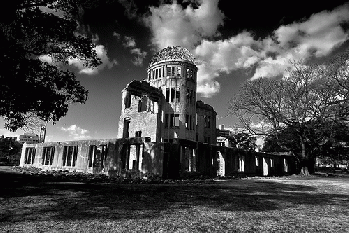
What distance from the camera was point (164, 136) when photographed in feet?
99.3

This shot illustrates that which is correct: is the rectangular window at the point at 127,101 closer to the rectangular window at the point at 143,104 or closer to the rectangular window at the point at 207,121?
the rectangular window at the point at 143,104

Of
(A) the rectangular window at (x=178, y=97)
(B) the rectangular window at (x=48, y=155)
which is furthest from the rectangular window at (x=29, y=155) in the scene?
(A) the rectangular window at (x=178, y=97)

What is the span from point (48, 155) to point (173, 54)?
20.7 metres

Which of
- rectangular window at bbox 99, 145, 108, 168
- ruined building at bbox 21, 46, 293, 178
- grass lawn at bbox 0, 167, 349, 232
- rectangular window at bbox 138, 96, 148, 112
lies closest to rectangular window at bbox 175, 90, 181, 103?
ruined building at bbox 21, 46, 293, 178

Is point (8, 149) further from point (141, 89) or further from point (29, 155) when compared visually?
point (141, 89)

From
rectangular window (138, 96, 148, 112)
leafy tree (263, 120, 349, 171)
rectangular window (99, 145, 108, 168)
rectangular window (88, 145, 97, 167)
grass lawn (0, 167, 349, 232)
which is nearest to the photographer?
grass lawn (0, 167, 349, 232)

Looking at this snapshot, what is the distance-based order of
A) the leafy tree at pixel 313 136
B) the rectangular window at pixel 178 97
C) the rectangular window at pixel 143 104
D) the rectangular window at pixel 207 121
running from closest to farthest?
the leafy tree at pixel 313 136
the rectangular window at pixel 143 104
the rectangular window at pixel 178 97
the rectangular window at pixel 207 121

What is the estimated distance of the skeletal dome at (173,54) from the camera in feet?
109

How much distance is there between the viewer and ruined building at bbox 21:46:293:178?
17750mm

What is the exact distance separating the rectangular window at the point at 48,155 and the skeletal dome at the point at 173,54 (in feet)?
60.3

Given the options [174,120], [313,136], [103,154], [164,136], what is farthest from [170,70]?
[313,136]

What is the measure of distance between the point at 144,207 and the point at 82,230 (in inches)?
69.8

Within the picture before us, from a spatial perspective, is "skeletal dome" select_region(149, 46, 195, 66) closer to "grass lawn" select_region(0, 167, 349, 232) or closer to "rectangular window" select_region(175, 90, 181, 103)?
"rectangular window" select_region(175, 90, 181, 103)

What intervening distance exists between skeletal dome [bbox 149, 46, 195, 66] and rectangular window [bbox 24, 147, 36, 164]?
20551mm
